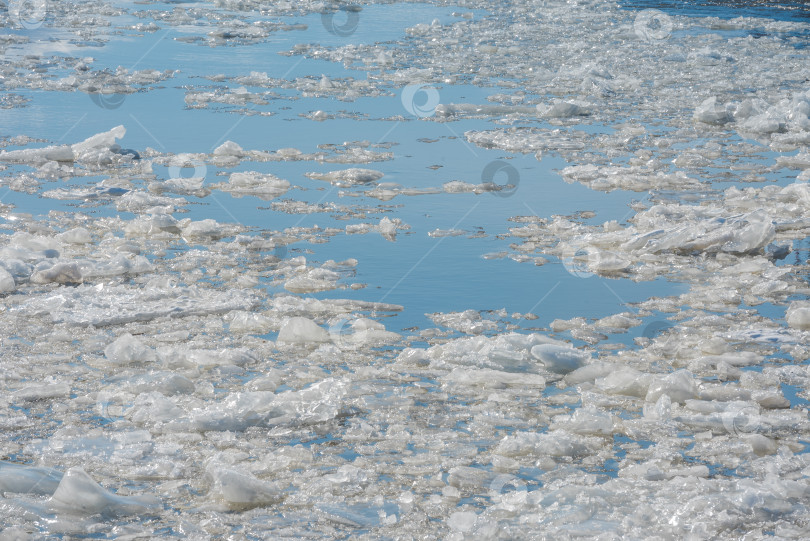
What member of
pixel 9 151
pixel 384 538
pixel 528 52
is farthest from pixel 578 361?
pixel 528 52

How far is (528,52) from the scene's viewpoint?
1168cm

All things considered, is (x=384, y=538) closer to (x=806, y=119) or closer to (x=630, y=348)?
(x=630, y=348)

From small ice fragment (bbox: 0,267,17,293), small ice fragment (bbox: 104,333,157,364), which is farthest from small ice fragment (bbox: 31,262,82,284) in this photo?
small ice fragment (bbox: 104,333,157,364)

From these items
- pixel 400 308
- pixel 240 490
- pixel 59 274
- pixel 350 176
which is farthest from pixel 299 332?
pixel 350 176

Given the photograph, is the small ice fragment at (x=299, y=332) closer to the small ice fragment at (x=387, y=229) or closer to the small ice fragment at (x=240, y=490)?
the small ice fragment at (x=240, y=490)

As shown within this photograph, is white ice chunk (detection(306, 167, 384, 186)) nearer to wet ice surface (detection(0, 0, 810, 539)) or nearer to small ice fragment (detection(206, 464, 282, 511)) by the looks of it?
wet ice surface (detection(0, 0, 810, 539))

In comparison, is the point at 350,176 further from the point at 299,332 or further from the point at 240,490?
the point at 240,490

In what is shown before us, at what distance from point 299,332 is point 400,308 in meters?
0.59

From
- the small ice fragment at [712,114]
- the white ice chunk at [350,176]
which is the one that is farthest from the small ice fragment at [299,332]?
the small ice fragment at [712,114]

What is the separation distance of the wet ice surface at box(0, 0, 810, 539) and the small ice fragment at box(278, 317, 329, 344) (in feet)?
0.07

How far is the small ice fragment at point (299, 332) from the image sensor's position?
403cm

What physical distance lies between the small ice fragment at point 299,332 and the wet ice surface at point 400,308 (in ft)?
0.07

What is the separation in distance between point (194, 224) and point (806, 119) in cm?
533

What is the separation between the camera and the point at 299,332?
13.2 feet
